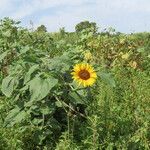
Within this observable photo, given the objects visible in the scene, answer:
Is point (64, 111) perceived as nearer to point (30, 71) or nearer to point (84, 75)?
point (30, 71)

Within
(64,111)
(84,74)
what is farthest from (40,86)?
(64,111)

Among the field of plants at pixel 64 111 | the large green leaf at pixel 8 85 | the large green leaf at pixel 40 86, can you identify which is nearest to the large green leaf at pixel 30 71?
the field of plants at pixel 64 111

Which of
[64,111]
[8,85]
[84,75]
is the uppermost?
[84,75]

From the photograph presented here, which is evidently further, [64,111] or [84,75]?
[64,111]

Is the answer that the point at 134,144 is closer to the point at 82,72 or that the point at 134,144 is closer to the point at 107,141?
the point at 107,141

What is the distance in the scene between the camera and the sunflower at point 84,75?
13.6 ft

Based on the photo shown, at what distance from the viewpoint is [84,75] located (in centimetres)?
419

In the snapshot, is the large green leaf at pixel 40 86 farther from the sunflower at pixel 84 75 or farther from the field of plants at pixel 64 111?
the sunflower at pixel 84 75

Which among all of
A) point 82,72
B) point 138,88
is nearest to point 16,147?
point 82,72

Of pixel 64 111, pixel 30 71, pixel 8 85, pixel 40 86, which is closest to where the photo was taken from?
pixel 40 86

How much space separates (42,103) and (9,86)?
13.3 inches

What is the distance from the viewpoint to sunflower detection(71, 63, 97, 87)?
413 centimetres

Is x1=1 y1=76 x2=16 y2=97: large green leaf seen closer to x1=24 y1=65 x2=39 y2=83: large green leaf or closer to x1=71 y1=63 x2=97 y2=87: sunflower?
x1=24 y1=65 x2=39 y2=83: large green leaf

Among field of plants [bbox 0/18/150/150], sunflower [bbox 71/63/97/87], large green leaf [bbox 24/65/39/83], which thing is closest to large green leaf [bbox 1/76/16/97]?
field of plants [bbox 0/18/150/150]
